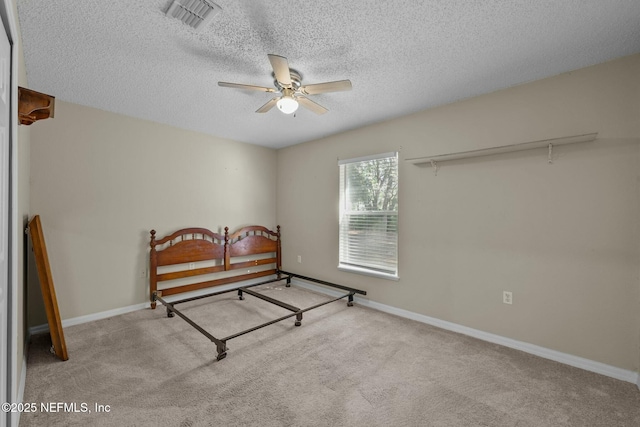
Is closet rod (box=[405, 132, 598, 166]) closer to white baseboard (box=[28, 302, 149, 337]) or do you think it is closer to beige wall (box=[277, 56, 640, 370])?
beige wall (box=[277, 56, 640, 370])

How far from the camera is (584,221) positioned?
220 cm

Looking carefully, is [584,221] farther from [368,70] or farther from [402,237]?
[368,70]

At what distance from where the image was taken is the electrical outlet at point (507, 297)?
2.53m

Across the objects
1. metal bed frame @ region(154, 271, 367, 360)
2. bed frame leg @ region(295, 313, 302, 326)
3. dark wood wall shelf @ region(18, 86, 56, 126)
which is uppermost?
dark wood wall shelf @ region(18, 86, 56, 126)

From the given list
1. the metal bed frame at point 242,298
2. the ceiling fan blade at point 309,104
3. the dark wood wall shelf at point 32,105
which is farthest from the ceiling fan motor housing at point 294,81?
the metal bed frame at point 242,298

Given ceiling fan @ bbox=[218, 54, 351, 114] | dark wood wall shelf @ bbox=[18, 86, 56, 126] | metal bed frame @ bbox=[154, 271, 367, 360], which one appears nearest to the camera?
dark wood wall shelf @ bbox=[18, 86, 56, 126]

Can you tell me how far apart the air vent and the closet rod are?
2.40 m

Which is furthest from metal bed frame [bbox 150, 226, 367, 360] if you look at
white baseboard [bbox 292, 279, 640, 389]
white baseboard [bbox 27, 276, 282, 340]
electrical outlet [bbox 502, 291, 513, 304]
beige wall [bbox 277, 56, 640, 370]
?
electrical outlet [bbox 502, 291, 513, 304]

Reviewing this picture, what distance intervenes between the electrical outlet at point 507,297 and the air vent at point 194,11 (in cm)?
325

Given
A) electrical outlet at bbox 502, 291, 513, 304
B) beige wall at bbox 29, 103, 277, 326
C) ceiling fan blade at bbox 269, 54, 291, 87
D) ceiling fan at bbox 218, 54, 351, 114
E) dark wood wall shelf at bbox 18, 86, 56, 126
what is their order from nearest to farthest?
1. dark wood wall shelf at bbox 18, 86, 56, 126
2. ceiling fan blade at bbox 269, 54, 291, 87
3. ceiling fan at bbox 218, 54, 351, 114
4. electrical outlet at bbox 502, 291, 513, 304
5. beige wall at bbox 29, 103, 277, 326

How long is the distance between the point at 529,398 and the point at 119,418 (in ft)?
8.75

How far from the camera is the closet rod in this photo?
7.07ft

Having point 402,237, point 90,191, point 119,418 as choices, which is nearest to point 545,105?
point 402,237

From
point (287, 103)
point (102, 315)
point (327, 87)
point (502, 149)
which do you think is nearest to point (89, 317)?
point (102, 315)
